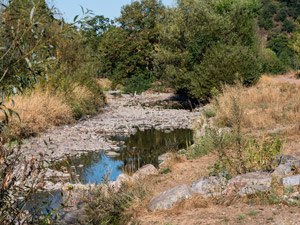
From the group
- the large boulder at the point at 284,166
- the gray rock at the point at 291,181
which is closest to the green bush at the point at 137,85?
the large boulder at the point at 284,166

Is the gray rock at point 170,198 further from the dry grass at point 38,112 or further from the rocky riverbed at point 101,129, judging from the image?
the dry grass at point 38,112

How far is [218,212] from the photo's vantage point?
13.0 ft

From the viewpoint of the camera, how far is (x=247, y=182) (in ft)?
14.6

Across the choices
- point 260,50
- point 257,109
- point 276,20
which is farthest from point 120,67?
point 276,20

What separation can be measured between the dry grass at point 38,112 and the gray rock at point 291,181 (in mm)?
7915

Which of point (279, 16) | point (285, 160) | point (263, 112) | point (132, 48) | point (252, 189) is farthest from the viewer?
point (279, 16)

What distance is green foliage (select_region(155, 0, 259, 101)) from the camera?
770 inches

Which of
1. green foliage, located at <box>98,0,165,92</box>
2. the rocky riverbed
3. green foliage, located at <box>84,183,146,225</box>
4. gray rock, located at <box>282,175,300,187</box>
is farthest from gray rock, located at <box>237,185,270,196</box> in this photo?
green foliage, located at <box>98,0,165,92</box>

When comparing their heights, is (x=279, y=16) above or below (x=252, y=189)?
above

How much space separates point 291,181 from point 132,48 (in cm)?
2856

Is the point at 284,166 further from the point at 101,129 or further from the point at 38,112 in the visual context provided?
the point at 101,129

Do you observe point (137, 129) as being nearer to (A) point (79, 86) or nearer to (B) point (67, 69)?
(A) point (79, 86)

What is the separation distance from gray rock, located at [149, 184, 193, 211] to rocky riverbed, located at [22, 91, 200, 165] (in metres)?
3.17

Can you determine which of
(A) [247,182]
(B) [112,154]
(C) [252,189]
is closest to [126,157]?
(B) [112,154]
